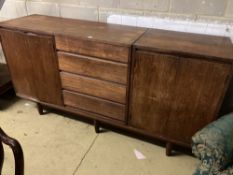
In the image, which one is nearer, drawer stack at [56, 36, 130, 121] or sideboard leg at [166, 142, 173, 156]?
drawer stack at [56, 36, 130, 121]

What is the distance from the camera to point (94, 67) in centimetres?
148

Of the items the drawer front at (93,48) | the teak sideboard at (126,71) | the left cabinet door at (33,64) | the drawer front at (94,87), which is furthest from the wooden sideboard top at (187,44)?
the left cabinet door at (33,64)

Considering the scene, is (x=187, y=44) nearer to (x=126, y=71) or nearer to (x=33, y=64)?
(x=126, y=71)

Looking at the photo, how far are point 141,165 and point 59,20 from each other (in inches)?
54.9

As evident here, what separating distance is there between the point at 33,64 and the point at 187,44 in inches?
48.1

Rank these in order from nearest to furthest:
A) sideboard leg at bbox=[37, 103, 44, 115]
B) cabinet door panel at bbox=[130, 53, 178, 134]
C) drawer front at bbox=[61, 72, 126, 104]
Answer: cabinet door panel at bbox=[130, 53, 178, 134] < drawer front at bbox=[61, 72, 126, 104] < sideboard leg at bbox=[37, 103, 44, 115]

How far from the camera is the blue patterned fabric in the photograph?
101 centimetres

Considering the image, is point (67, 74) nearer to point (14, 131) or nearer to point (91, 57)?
point (91, 57)

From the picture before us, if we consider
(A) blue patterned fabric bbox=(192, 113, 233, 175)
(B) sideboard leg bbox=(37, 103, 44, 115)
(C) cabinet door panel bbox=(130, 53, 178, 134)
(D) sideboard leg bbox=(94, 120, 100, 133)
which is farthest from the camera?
(B) sideboard leg bbox=(37, 103, 44, 115)

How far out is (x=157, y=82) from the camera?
134 cm

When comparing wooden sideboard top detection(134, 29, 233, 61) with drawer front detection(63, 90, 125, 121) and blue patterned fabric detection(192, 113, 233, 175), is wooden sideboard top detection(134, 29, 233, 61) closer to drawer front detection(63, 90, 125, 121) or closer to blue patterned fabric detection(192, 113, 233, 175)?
blue patterned fabric detection(192, 113, 233, 175)

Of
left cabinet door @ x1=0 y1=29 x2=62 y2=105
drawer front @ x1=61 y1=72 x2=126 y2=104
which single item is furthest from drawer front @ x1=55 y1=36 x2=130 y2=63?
drawer front @ x1=61 y1=72 x2=126 y2=104

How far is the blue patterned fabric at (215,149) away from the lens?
3.33 ft

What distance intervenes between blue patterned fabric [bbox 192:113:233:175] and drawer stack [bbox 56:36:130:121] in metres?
0.61
